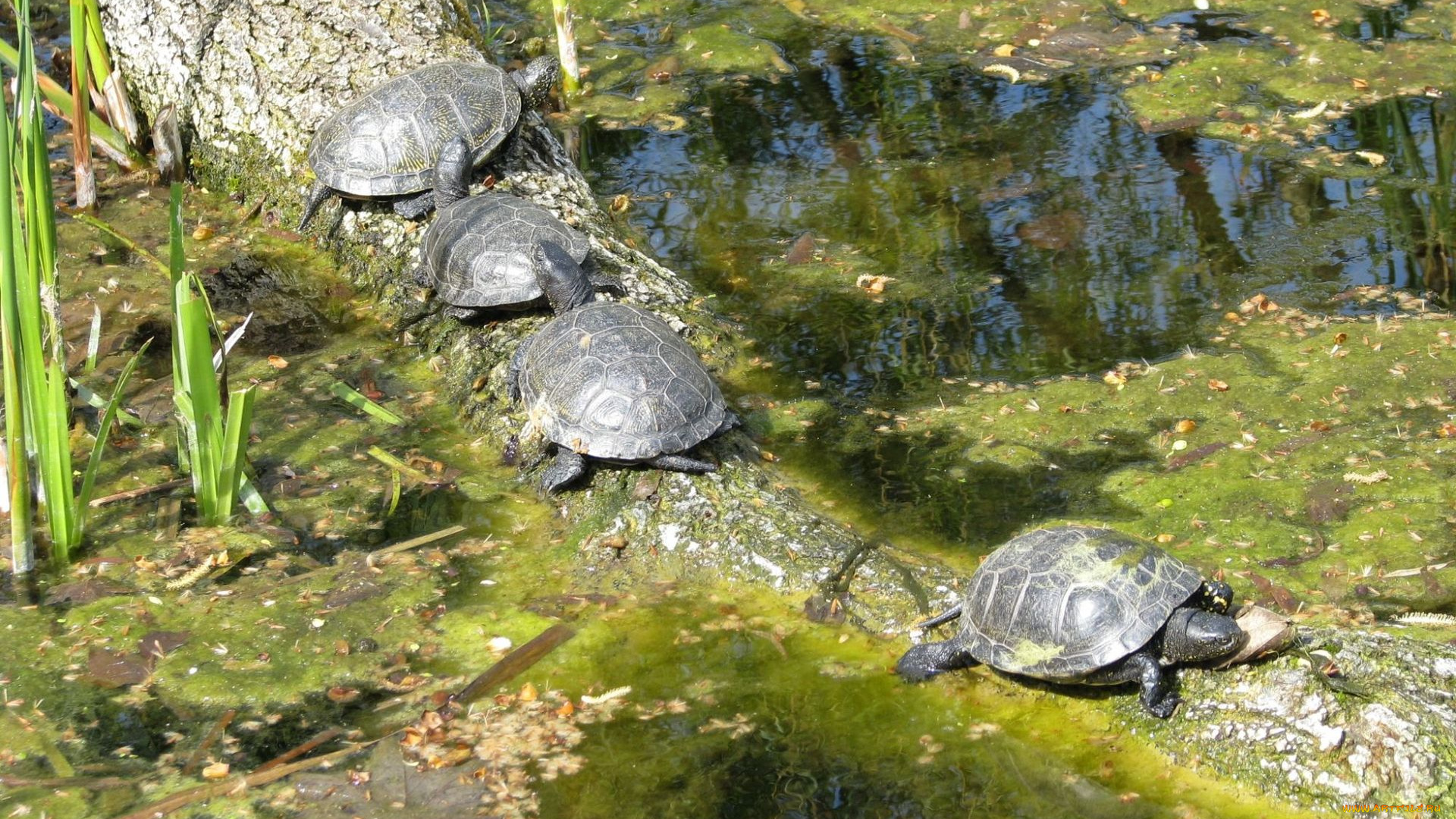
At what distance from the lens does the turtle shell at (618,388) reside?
14.6 ft

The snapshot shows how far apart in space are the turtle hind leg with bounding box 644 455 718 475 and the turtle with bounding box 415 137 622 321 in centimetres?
129

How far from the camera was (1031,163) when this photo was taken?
25.5 ft

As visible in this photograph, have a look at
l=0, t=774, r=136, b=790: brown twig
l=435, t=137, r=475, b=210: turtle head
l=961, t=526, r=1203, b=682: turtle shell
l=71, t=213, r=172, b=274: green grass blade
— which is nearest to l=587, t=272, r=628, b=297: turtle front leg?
l=435, t=137, r=475, b=210: turtle head

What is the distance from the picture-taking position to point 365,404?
511 centimetres

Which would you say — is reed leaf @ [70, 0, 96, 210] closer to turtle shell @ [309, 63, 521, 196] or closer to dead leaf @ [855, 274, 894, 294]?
turtle shell @ [309, 63, 521, 196]

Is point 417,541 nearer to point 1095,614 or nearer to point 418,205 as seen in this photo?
point 418,205

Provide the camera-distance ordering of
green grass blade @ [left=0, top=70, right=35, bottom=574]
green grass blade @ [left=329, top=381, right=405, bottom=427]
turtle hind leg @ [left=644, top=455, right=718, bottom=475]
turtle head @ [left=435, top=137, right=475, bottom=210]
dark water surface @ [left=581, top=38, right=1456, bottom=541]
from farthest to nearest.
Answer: turtle head @ [left=435, top=137, right=475, bottom=210] → dark water surface @ [left=581, top=38, right=1456, bottom=541] → green grass blade @ [left=329, top=381, right=405, bottom=427] → turtle hind leg @ [left=644, top=455, right=718, bottom=475] → green grass blade @ [left=0, top=70, right=35, bottom=574]

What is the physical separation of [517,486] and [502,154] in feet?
8.08

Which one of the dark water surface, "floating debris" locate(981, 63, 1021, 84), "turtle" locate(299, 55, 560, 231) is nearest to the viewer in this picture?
the dark water surface

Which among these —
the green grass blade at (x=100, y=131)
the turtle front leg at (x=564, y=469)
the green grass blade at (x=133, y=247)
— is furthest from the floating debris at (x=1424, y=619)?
the green grass blade at (x=100, y=131)

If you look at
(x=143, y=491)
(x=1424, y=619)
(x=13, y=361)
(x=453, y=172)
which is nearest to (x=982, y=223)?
(x=453, y=172)

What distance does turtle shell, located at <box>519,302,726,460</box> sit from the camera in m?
4.46

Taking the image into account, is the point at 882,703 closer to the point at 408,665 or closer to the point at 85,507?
the point at 408,665

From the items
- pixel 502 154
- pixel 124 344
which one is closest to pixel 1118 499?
pixel 502 154
